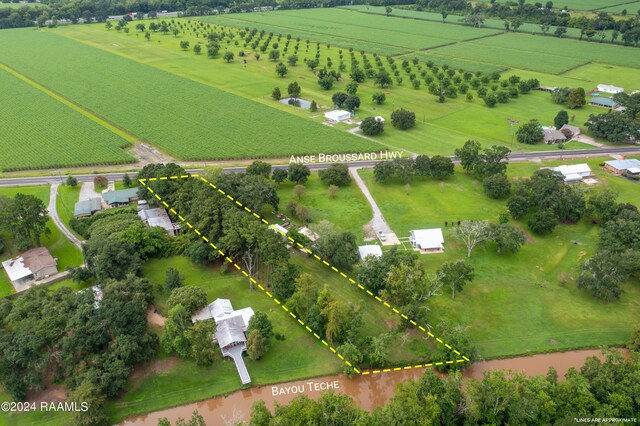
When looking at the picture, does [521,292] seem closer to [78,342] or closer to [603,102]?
[78,342]

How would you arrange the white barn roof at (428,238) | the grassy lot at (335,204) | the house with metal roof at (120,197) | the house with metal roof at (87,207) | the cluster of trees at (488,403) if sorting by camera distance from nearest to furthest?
the cluster of trees at (488,403)
the white barn roof at (428,238)
the house with metal roof at (87,207)
the grassy lot at (335,204)
the house with metal roof at (120,197)

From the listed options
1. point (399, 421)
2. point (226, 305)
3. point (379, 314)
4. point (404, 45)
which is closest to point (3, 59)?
point (404, 45)

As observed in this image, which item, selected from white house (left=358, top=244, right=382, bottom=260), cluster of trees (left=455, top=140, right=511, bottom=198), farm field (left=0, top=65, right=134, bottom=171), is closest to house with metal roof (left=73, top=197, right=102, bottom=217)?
farm field (left=0, top=65, right=134, bottom=171)

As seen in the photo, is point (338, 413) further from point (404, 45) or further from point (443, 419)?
point (404, 45)

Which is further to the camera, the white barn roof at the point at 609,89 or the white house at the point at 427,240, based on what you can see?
the white barn roof at the point at 609,89

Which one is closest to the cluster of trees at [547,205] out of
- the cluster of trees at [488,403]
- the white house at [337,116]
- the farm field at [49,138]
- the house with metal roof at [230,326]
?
the cluster of trees at [488,403]

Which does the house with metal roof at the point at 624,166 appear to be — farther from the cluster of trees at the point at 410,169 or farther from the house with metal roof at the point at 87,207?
the house with metal roof at the point at 87,207

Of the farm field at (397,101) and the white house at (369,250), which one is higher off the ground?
the farm field at (397,101)
